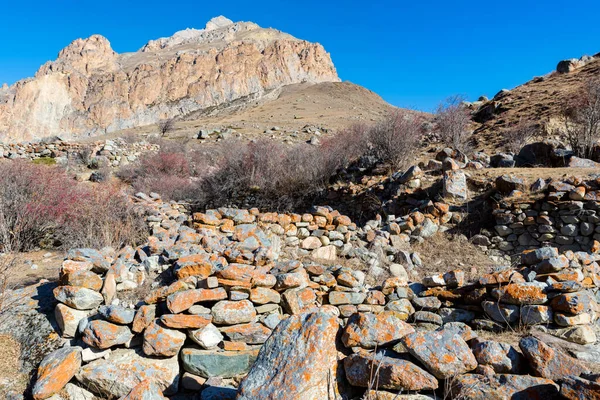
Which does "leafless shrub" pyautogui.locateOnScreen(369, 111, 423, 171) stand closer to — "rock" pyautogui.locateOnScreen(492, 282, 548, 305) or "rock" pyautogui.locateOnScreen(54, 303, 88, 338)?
"rock" pyautogui.locateOnScreen(492, 282, 548, 305)

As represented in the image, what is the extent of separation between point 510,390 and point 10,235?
837cm

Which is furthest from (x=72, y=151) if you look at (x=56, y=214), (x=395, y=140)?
(x=395, y=140)

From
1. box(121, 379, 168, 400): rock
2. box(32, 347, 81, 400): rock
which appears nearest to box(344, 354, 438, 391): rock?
box(121, 379, 168, 400): rock

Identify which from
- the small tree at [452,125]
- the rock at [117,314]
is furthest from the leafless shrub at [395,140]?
the rock at [117,314]

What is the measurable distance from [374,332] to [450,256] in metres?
4.16

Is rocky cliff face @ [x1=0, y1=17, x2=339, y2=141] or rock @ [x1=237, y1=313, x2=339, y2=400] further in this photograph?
rocky cliff face @ [x1=0, y1=17, x2=339, y2=141]

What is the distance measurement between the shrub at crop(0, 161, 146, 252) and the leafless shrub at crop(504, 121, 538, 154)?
11435 millimetres

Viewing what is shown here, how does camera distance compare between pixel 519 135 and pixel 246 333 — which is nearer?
pixel 246 333

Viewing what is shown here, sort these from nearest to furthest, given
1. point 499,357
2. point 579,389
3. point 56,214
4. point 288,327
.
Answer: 1. point 579,389
2. point 499,357
3. point 288,327
4. point 56,214

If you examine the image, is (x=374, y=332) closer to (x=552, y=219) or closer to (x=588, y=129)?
(x=552, y=219)

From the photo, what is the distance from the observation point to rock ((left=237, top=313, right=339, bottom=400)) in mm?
2014

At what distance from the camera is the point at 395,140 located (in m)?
10.0

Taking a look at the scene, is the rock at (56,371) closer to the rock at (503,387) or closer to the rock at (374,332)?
the rock at (374,332)

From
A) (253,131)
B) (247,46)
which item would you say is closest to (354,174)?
(253,131)
